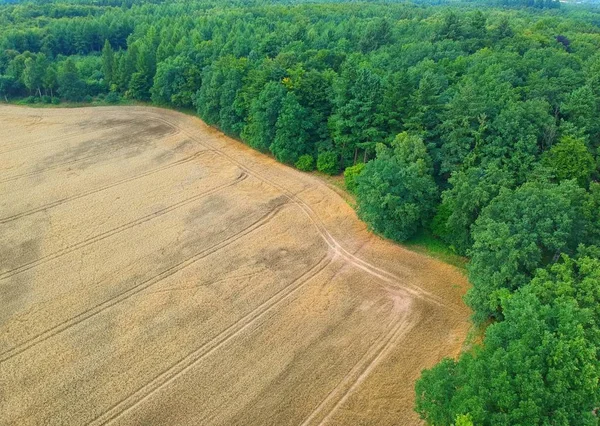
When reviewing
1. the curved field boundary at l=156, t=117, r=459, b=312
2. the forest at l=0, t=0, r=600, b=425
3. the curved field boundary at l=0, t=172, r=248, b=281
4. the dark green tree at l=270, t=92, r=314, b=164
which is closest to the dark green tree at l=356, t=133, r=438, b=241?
the forest at l=0, t=0, r=600, b=425

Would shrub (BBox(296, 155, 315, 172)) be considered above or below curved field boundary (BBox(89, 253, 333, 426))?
above

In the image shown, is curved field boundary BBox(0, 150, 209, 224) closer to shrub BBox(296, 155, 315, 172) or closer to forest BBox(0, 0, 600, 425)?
forest BBox(0, 0, 600, 425)

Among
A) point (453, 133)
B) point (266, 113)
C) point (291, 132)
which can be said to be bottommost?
point (291, 132)

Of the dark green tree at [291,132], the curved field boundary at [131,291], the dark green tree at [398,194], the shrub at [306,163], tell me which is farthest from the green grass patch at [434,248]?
the dark green tree at [291,132]

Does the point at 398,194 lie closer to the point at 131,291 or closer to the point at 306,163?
the point at 306,163

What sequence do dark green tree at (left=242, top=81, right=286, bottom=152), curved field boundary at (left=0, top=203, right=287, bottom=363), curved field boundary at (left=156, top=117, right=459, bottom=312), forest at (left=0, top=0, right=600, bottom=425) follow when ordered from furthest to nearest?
dark green tree at (left=242, top=81, right=286, bottom=152) → curved field boundary at (left=156, top=117, right=459, bottom=312) → curved field boundary at (left=0, top=203, right=287, bottom=363) → forest at (left=0, top=0, right=600, bottom=425)

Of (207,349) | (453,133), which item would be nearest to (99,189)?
(207,349)
